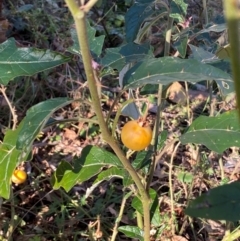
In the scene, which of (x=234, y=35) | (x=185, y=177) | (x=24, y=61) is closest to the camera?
(x=234, y=35)

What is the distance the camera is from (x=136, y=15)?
1429 mm

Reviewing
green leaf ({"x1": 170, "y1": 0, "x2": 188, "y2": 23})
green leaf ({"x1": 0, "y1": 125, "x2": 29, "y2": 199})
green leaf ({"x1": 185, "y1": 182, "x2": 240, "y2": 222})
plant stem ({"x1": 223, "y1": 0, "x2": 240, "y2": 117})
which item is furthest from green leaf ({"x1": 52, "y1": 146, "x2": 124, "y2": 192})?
plant stem ({"x1": 223, "y1": 0, "x2": 240, "y2": 117})

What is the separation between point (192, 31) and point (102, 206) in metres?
1.10

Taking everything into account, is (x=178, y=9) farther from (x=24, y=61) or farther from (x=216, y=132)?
(x=24, y=61)

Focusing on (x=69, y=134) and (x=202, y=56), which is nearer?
(x=202, y=56)

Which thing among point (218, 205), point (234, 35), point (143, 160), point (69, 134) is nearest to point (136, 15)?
point (143, 160)

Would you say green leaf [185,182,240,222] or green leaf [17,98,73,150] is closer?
green leaf [185,182,240,222]

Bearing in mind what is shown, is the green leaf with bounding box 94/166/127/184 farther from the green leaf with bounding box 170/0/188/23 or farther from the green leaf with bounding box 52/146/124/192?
the green leaf with bounding box 170/0/188/23

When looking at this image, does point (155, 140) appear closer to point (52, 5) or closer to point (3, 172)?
point (3, 172)

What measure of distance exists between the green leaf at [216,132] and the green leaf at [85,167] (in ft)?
0.81

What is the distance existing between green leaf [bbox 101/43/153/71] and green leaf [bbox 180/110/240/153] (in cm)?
23

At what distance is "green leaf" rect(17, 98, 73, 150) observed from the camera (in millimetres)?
972

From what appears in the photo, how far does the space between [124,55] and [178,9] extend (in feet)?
0.80

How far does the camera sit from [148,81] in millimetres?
959
